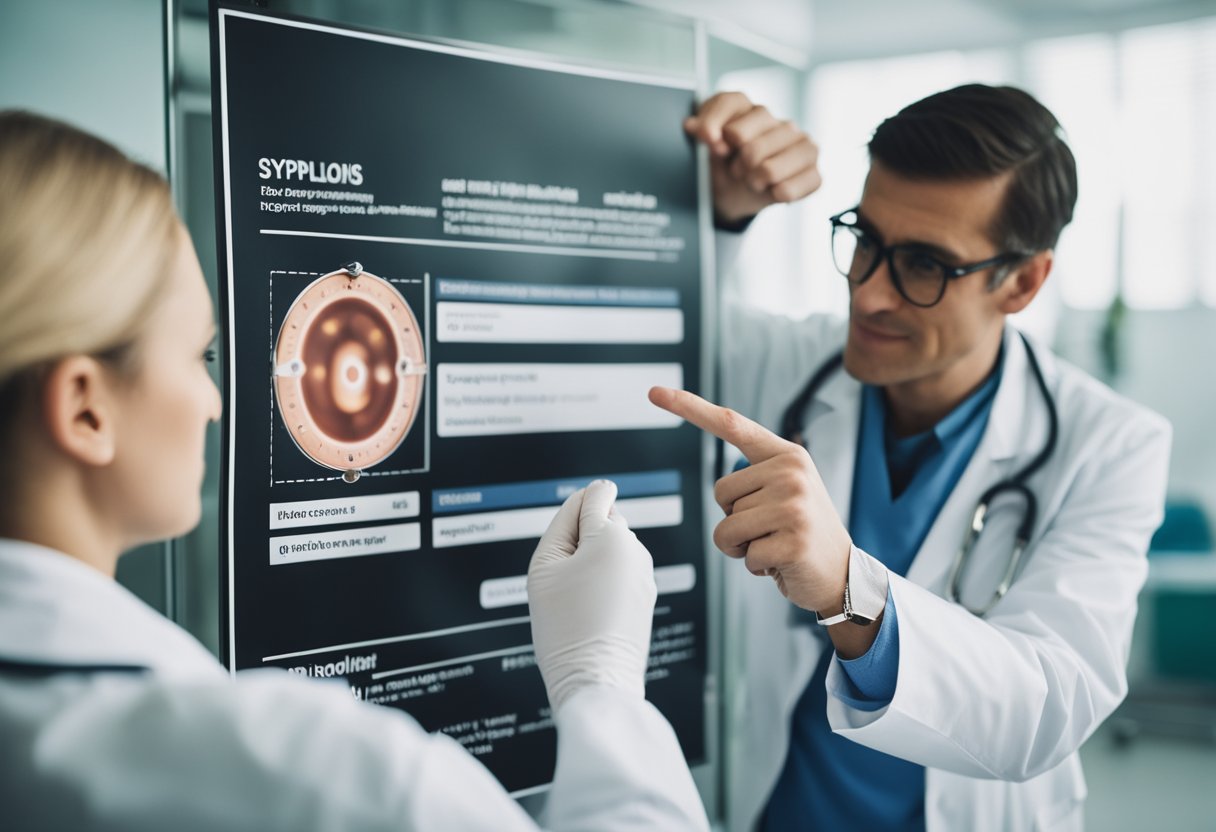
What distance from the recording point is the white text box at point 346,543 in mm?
1182

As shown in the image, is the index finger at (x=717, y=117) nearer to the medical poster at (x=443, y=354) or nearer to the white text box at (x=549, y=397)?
the medical poster at (x=443, y=354)

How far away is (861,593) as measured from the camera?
3.93 ft

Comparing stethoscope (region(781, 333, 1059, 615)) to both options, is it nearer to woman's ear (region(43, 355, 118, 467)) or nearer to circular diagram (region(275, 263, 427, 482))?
circular diagram (region(275, 263, 427, 482))

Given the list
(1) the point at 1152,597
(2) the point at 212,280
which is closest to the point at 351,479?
(2) the point at 212,280

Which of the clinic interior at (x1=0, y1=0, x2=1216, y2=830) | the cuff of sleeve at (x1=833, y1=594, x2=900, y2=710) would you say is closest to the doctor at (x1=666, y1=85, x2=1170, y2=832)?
the cuff of sleeve at (x1=833, y1=594, x2=900, y2=710)

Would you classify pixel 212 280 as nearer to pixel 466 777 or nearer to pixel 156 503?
pixel 156 503

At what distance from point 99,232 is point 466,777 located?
540 mm

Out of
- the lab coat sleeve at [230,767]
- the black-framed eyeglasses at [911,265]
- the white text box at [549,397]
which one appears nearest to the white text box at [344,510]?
the white text box at [549,397]

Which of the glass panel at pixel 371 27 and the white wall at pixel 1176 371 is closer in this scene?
the glass panel at pixel 371 27

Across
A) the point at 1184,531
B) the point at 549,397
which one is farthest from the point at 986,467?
the point at 1184,531

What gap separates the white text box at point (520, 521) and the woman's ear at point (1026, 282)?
668 millimetres

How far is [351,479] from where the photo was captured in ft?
4.04

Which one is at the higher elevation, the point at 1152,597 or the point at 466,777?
the point at 466,777

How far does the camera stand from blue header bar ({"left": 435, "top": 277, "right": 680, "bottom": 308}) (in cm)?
132
